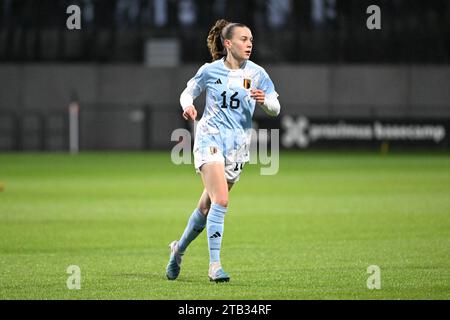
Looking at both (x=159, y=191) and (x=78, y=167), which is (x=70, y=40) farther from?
(x=159, y=191)

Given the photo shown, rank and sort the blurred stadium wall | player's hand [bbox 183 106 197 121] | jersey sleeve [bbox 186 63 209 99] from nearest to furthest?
player's hand [bbox 183 106 197 121]
jersey sleeve [bbox 186 63 209 99]
the blurred stadium wall

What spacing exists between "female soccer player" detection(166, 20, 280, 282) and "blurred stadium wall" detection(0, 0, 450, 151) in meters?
31.5

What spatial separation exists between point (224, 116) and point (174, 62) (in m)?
33.3

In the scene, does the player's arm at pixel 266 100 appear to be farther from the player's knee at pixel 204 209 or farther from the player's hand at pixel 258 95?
the player's knee at pixel 204 209

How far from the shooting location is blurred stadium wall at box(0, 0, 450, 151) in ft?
138

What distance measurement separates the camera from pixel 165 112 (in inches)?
1683

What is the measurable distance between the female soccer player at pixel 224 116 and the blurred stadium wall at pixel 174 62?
1242 inches

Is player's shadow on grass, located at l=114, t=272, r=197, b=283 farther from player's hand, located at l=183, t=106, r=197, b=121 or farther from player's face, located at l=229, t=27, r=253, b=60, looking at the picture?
player's face, located at l=229, t=27, r=253, b=60

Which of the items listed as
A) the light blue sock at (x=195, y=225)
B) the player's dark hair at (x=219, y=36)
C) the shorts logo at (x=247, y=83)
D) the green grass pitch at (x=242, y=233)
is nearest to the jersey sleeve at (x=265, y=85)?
the shorts logo at (x=247, y=83)

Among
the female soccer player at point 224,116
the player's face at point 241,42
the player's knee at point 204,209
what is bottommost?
the player's knee at point 204,209

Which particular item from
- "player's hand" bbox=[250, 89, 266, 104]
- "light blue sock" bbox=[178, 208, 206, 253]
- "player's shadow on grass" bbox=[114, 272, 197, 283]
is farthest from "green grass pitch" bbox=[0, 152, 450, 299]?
"player's hand" bbox=[250, 89, 266, 104]

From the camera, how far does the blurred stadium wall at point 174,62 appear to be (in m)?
41.9
